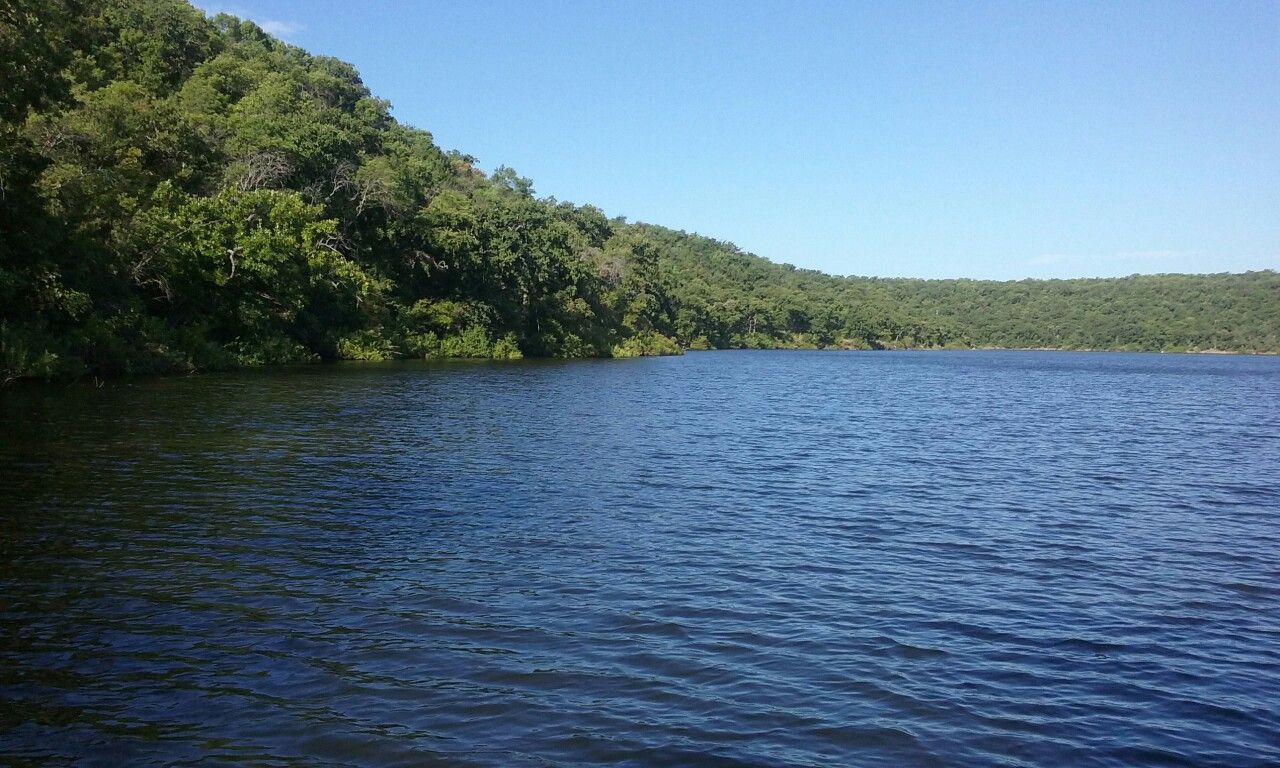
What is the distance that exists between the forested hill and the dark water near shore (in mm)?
11353

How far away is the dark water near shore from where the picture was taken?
794cm

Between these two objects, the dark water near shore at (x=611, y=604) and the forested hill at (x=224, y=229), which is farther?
the forested hill at (x=224, y=229)

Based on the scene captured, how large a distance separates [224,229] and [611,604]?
4443cm

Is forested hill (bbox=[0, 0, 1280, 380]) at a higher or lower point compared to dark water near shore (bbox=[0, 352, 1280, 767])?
higher

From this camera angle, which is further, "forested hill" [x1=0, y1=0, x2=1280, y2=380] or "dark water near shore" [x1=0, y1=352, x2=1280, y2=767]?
"forested hill" [x1=0, y1=0, x2=1280, y2=380]

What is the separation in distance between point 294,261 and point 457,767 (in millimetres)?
51820

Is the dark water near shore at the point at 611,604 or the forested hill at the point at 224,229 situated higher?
the forested hill at the point at 224,229

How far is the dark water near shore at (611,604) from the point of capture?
26.1 ft

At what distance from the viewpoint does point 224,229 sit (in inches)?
1911

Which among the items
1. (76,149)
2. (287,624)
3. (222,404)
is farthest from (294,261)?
(287,624)

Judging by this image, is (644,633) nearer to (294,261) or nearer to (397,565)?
(397,565)

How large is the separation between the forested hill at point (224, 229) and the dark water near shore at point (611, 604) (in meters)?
11.4

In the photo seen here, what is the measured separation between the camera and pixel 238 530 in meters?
14.5

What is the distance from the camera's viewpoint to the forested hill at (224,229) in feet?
108
